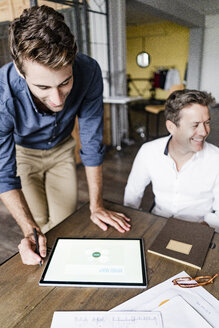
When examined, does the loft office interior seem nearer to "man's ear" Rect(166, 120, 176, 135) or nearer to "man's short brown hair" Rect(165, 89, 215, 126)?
"man's short brown hair" Rect(165, 89, 215, 126)

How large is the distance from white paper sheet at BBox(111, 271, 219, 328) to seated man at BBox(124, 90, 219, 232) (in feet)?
2.06

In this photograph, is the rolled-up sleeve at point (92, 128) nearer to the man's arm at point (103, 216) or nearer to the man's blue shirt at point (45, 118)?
the man's blue shirt at point (45, 118)

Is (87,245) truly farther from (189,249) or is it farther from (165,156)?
(165,156)

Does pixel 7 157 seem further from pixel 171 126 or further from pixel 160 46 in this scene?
pixel 160 46

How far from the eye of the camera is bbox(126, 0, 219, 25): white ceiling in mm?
1151

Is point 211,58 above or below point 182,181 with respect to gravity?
above

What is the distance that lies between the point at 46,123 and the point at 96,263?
676 millimetres

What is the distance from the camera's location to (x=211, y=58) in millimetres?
1206

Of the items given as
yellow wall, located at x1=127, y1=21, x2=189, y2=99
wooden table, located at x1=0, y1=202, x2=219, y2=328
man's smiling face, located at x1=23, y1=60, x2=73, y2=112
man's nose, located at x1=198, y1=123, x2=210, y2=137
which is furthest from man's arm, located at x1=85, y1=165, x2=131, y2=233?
yellow wall, located at x1=127, y1=21, x2=189, y2=99

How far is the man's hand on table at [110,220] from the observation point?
1.03 metres

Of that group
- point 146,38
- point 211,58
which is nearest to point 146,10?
point 146,38

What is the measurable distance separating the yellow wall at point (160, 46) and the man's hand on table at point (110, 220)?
0.78 metres

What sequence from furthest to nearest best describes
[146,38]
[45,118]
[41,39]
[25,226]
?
[146,38] → [45,118] → [25,226] → [41,39]

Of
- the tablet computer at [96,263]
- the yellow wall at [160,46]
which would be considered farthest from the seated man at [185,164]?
the tablet computer at [96,263]
